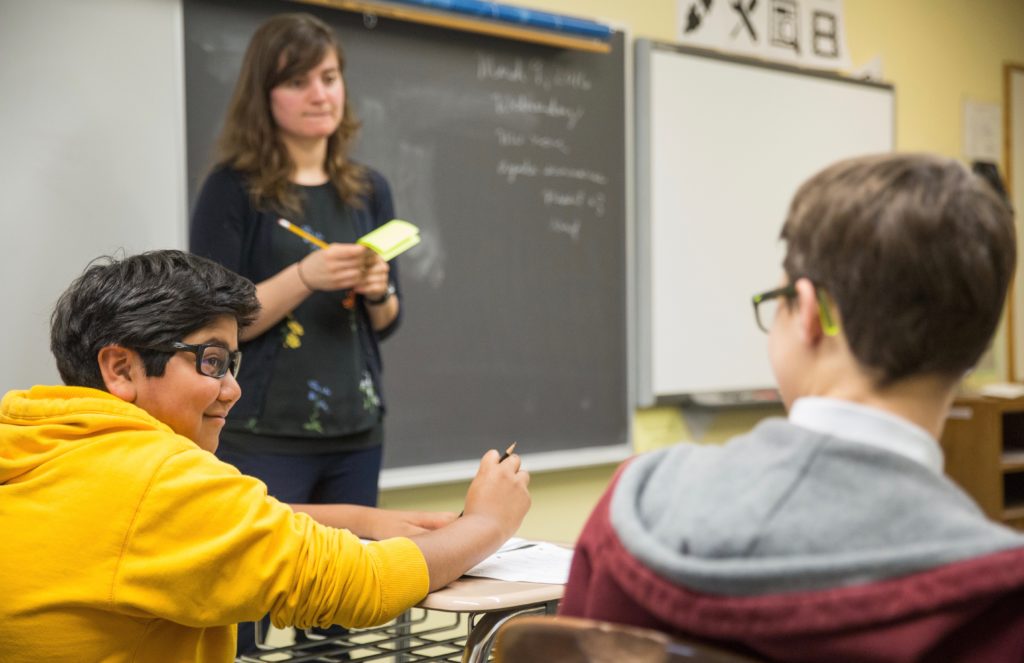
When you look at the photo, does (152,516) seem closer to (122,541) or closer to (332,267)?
(122,541)

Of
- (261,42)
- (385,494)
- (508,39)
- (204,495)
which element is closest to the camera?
(204,495)

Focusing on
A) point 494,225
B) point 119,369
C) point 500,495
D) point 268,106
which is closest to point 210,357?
point 119,369

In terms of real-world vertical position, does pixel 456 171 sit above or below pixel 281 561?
above

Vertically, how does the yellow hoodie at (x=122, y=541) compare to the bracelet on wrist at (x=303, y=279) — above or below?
below

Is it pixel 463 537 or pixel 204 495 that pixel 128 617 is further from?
pixel 463 537

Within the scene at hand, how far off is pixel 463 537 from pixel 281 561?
29cm

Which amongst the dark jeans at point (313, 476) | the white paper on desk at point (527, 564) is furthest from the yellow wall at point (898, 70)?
the white paper on desk at point (527, 564)

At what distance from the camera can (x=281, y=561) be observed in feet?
3.94

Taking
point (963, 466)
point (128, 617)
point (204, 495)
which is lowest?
point (963, 466)

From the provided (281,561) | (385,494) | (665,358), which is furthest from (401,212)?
(281,561)

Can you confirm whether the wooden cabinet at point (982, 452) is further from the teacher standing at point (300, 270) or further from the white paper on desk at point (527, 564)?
the white paper on desk at point (527, 564)

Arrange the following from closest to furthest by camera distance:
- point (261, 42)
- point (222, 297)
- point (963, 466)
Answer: point (222, 297), point (261, 42), point (963, 466)

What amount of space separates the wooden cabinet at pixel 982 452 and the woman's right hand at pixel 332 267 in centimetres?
279

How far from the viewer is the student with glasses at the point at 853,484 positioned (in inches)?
28.4
